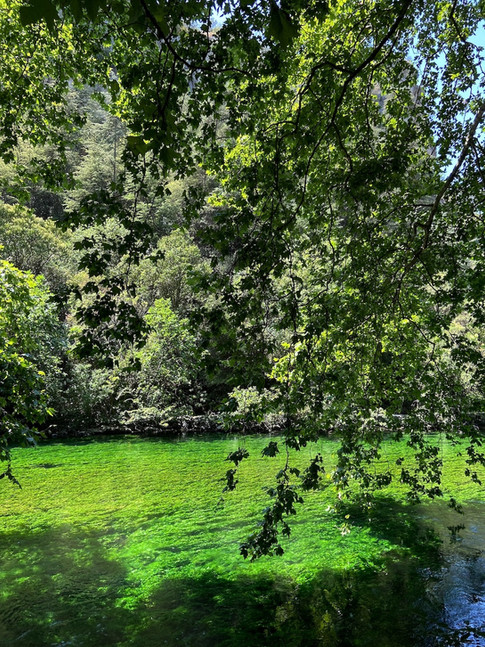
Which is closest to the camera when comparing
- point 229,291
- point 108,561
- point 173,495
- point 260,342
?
point 229,291

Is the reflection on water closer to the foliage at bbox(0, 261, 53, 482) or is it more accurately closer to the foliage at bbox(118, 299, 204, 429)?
the foliage at bbox(0, 261, 53, 482)

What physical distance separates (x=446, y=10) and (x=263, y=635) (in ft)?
23.8

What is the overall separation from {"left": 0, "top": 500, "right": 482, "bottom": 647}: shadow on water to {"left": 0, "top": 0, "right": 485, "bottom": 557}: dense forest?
116 centimetres

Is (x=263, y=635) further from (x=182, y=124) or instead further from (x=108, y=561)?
(x=182, y=124)

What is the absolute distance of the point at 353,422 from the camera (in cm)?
543

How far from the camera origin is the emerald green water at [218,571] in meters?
4.64

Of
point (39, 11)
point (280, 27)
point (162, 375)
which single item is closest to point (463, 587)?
point (280, 27)

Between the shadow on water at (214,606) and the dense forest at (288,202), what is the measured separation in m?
1.16

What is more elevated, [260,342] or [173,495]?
[260,342]

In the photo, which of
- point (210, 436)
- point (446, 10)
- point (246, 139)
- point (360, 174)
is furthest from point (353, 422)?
point (210, 436)

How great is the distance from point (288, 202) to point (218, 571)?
196 inches

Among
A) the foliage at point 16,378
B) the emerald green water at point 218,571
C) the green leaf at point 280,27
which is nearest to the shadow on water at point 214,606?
the emerald green water at point 218,571

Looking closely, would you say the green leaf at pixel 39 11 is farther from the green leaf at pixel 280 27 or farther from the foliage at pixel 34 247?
the foliage at pixel 34 247

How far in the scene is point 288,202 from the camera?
13.3 ft
